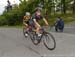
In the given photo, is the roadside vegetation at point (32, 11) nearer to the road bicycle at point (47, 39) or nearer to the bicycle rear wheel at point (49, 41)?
the road bicycle at point (47, 39)

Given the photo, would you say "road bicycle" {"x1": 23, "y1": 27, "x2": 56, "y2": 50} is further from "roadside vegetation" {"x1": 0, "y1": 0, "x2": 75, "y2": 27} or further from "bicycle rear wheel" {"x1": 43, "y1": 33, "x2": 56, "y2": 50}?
"roadside vegetation" {"x1": 0, "y1": 0, "x2": 75, "y2": 27}

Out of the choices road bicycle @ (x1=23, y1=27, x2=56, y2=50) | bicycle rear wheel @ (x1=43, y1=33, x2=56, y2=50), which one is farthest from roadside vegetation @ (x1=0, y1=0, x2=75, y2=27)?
bicycle rear wheel @ (x1=43, y1=33, x2=56, y2=50)

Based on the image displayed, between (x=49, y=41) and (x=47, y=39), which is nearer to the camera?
(x=49, y=41)

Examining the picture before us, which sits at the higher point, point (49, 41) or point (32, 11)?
point (49, 41)

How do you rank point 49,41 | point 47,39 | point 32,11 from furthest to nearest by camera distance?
point 32,11
point 47,39
point 49,41

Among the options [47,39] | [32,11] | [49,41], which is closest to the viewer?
[49,41]

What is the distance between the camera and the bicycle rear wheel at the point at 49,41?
13.1m

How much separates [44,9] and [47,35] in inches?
1378

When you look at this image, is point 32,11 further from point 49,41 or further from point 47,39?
point 49,41

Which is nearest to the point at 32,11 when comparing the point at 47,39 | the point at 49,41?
the point at 47,39

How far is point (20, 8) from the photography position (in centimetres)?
4925

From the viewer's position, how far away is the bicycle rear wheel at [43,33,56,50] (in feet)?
43.0

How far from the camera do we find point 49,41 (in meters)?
13.2

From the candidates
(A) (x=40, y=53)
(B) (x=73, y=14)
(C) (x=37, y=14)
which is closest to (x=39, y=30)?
(C) (x=37, y=14)
